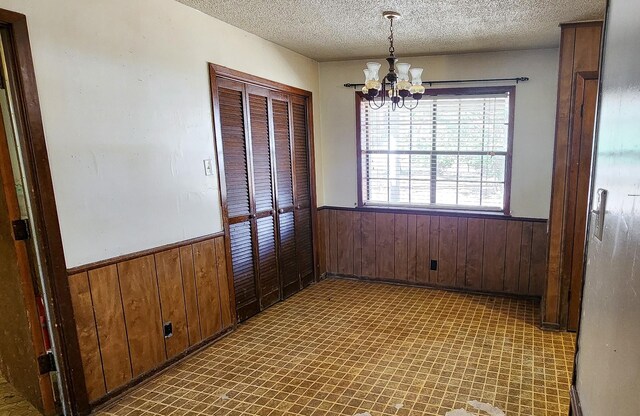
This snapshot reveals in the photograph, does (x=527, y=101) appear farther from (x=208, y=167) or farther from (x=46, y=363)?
(x=46, y=363)

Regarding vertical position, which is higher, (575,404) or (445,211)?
(445,211)

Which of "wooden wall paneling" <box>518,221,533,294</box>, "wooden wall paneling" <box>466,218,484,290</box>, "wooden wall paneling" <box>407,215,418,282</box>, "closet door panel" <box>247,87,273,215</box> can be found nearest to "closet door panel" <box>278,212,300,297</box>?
"closet door panel" <box>247,87,273,215</box>

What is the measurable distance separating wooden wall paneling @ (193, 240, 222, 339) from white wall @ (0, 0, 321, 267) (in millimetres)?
155

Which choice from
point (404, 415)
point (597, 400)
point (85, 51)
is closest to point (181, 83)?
point (85, 51)

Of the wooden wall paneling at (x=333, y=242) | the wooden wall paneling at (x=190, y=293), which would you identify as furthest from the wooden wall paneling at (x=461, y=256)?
the wooden wall paneling at (x=190, y=293)

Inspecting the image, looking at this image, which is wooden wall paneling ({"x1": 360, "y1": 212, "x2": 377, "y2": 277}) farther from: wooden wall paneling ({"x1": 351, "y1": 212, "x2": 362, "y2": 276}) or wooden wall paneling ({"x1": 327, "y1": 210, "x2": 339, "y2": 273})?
wooden wall paneling ({"x1": 327, "y1": 210, "x2": 339, "y2": 273})

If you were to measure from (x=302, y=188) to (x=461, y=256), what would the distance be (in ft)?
5.96

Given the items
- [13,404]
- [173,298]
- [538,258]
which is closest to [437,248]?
[538,258]

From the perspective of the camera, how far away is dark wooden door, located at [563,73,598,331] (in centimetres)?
279

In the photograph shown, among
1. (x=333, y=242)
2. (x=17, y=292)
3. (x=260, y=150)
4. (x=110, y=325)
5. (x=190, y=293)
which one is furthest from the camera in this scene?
(x=333, y=242)

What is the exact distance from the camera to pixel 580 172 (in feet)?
9.42

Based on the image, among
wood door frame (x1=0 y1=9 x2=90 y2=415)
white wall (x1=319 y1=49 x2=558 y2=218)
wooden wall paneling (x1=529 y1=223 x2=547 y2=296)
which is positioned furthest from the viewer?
wooden wall paneling (x1=529 y1=223 x2=547 y2=296)

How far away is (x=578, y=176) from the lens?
2.88 m

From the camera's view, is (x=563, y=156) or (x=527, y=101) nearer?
(x=563, y=156)
